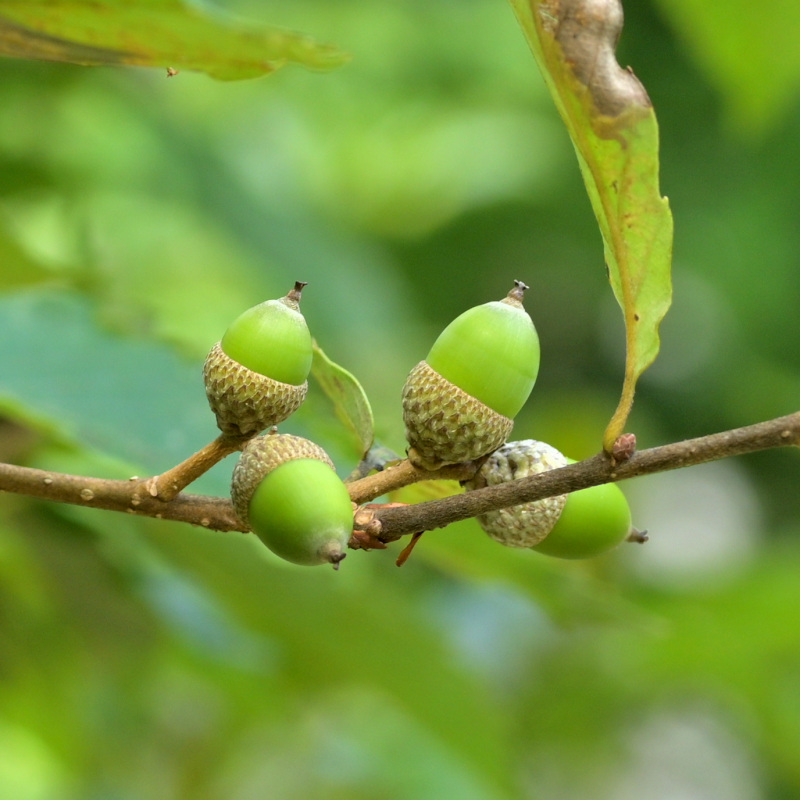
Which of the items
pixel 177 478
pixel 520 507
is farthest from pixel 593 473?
pixel 177 478

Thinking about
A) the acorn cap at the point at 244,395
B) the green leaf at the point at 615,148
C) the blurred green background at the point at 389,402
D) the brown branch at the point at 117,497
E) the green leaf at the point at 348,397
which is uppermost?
the green leaf at the point at 615,148

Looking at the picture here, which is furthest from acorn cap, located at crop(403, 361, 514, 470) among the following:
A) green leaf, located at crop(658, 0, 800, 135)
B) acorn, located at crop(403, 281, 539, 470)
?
green leaf, located at crop(658, 0, 800, 135)

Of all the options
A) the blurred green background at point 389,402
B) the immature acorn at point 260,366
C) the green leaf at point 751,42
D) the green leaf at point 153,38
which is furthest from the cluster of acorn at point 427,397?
the green leaf at point 751,42

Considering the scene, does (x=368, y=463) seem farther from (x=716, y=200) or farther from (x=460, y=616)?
(x=716, y=200)

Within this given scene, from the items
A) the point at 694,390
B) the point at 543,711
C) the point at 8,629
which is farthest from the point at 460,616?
the point at 694,390

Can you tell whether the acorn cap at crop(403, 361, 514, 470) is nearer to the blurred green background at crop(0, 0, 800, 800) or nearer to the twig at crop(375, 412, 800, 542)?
the twig at crop(375, 412, 800, 542)

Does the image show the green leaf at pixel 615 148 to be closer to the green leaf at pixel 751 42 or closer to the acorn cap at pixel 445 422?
the acorn cap at pixel 445 422
